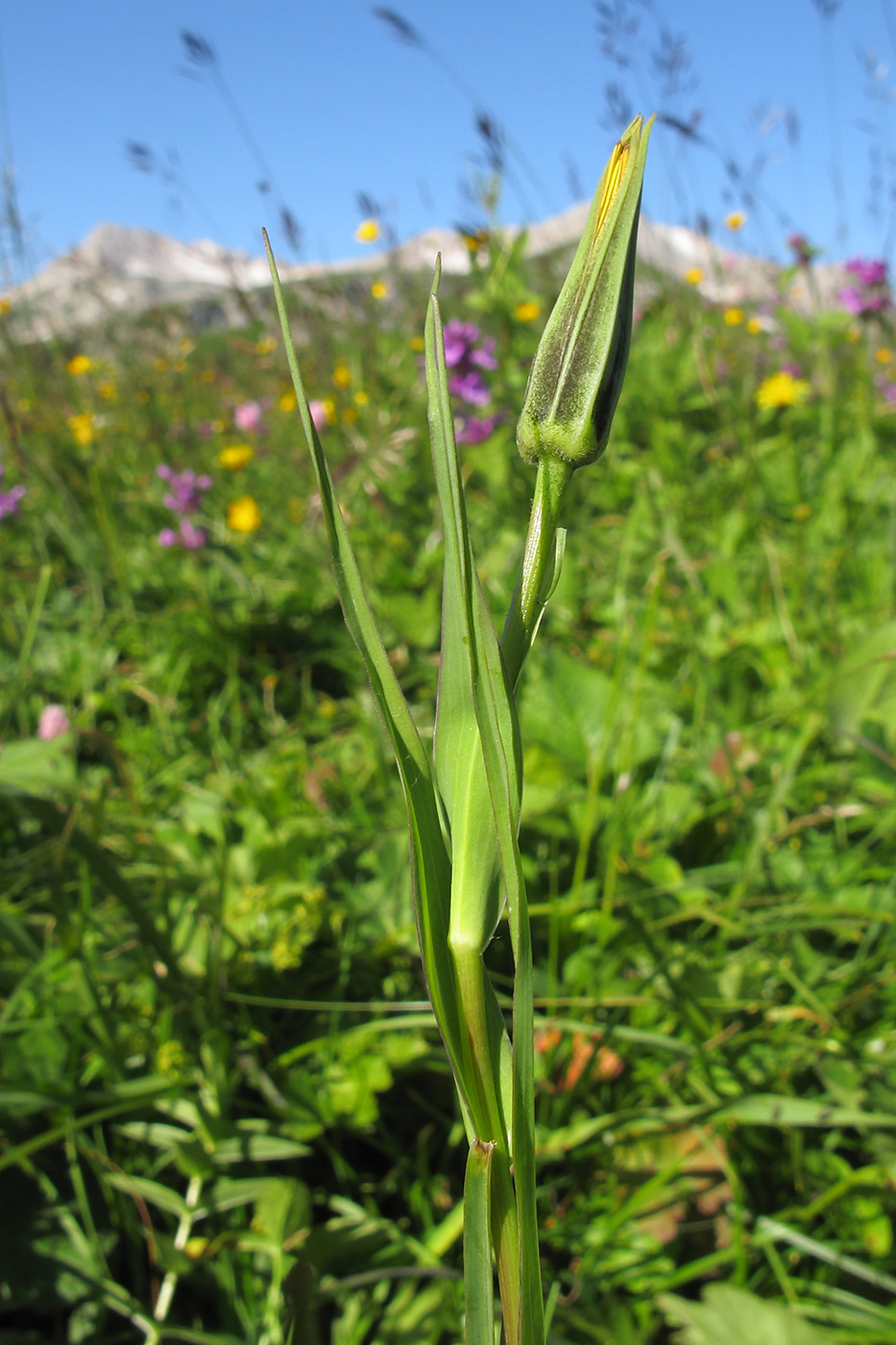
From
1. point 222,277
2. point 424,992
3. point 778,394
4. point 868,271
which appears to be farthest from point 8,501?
point 868,271

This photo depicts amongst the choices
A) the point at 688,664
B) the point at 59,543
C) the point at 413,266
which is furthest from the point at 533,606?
the point at 413,266

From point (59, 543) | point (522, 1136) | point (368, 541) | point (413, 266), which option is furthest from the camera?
point (413, 266)

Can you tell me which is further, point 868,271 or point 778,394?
point 868,271

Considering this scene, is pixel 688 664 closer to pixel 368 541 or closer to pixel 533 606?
pixel 368 541

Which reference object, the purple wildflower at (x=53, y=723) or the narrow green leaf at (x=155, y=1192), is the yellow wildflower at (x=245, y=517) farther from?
the narrow green leaf at (x=155, y=1192)

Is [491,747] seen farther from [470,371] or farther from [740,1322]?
[470,371]

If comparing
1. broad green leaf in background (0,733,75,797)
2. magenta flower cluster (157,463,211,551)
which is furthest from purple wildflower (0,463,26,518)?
broad green leaf in background (0,733,75,797)

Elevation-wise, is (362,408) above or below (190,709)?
above
